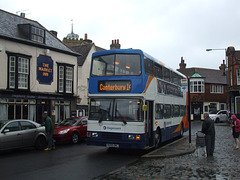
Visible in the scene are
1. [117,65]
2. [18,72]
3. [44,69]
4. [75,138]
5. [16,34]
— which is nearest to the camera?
[117,65]

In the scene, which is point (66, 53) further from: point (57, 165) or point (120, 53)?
point (57, 165)

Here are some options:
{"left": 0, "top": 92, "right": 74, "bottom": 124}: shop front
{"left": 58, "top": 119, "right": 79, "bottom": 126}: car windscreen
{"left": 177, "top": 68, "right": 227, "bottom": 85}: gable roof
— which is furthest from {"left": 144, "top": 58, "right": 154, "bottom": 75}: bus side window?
{"left": 177, "top": 68, "right": 227, "bottom": 85}: gable roof

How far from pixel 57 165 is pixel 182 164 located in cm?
428

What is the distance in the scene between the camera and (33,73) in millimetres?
22500

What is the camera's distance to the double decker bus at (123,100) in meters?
11.3

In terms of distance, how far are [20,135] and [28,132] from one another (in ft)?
1.80

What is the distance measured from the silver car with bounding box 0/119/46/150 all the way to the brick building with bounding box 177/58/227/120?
128 ft

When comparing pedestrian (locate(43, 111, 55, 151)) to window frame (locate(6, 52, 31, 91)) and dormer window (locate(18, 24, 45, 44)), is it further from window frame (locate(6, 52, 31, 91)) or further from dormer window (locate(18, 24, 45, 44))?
dormer window (locate(18, 24, 45, 44))

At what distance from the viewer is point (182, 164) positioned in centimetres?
951

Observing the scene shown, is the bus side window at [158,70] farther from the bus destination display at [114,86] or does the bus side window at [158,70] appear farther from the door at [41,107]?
the door at [41,107]

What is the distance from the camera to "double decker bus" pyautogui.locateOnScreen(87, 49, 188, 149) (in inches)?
445

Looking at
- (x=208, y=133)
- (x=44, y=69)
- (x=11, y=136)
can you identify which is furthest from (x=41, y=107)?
(x=208, y=133)

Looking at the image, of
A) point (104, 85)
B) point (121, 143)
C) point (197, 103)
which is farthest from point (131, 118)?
point (197, 103)

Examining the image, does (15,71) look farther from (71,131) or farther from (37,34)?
(71,131)
